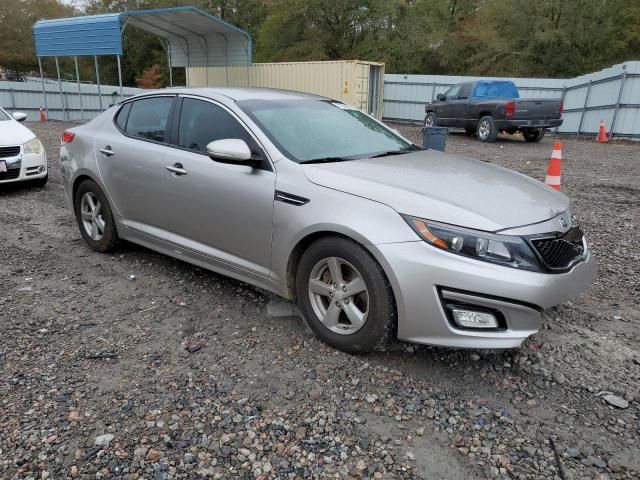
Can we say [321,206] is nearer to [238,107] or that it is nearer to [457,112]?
[238,107]

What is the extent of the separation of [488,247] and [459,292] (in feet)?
0.92

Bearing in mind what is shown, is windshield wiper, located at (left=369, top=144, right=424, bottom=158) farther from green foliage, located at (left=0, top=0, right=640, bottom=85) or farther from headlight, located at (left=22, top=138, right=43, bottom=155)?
green foliage, located at (left=0, top=0, right=640, bottom=85)

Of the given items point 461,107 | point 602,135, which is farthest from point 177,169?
point 602,135

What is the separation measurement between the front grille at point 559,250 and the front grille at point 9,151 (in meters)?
7.39

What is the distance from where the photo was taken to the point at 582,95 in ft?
56.1

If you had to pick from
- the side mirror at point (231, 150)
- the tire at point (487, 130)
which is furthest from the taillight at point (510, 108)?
the side mirror at point (231, 150)

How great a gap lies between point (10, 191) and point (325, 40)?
32.3 m

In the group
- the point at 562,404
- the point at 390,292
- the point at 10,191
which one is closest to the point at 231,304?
the point at 390,292

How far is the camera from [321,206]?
315 centimetres

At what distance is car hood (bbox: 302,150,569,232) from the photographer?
113 inches

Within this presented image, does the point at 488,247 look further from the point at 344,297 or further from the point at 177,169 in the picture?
the point at 177,169

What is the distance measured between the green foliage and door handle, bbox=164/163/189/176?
3272 cm

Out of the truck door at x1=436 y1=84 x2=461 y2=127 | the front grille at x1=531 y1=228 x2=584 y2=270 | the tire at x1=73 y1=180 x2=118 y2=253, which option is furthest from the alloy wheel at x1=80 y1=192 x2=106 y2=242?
the truck door at x1=436 y1=84 x2=461 y2=127

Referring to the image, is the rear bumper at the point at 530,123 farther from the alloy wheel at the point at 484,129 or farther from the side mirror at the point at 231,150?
the side mirror at the point at 231,150
